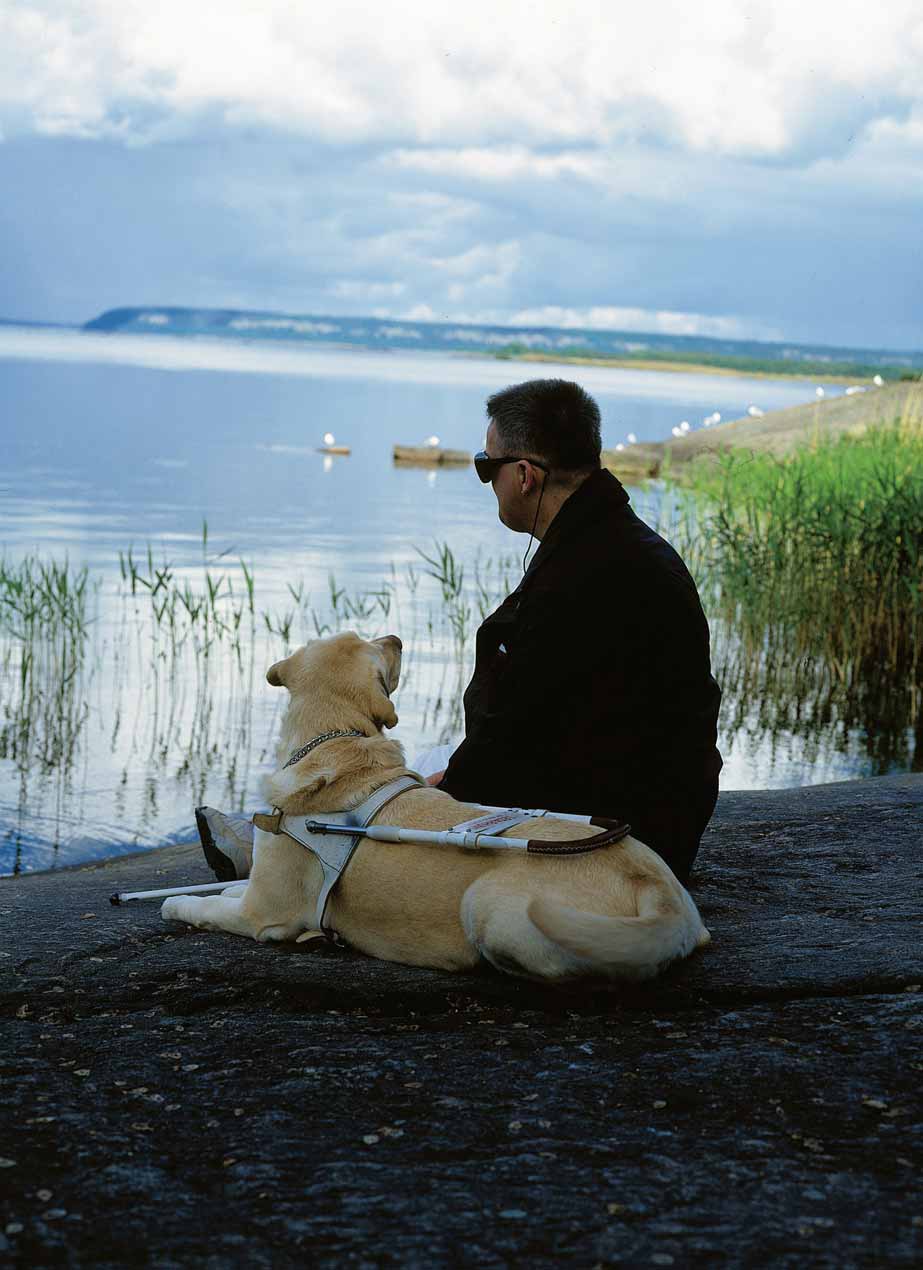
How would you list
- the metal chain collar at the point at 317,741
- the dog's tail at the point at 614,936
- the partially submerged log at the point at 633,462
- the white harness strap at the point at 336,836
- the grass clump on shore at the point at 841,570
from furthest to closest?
the partially submerged log at the point at 633,462 < the grass clump on shore at the point at 841,570 < the metal chain collar at the point at 317,741 < the white harness strap at the point at 336,836 < the dog's tail at the point at 614,936

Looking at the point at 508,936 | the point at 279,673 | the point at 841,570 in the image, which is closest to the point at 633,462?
the point at 841,570

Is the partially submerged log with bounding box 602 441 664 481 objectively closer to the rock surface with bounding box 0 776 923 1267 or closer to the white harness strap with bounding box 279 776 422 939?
the white harness strap with bounding box 279 776 422 939

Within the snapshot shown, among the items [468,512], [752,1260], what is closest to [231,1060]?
[752,1260]

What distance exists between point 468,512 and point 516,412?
76.5 feet

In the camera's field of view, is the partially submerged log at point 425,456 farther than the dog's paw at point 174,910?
Yes

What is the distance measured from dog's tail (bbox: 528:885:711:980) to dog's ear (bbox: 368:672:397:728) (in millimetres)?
1052

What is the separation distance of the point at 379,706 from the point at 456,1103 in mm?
1712

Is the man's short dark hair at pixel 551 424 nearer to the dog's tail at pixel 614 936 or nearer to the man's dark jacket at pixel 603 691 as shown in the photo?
the man's dark jacket at pixel 603 691

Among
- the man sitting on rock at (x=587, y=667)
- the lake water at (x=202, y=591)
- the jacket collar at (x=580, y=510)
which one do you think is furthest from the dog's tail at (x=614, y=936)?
the lake water at (x=202, y=591)

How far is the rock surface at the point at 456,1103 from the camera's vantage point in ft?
9.46

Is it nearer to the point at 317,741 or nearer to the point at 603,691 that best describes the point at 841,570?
the point at 603,691

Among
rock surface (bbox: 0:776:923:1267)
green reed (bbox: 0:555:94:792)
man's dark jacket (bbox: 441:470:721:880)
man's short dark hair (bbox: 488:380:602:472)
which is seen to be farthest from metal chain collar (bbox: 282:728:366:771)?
green reed (bbox: 0:555:94:792)

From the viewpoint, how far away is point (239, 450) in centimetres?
3781

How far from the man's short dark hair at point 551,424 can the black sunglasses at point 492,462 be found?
2 cm
